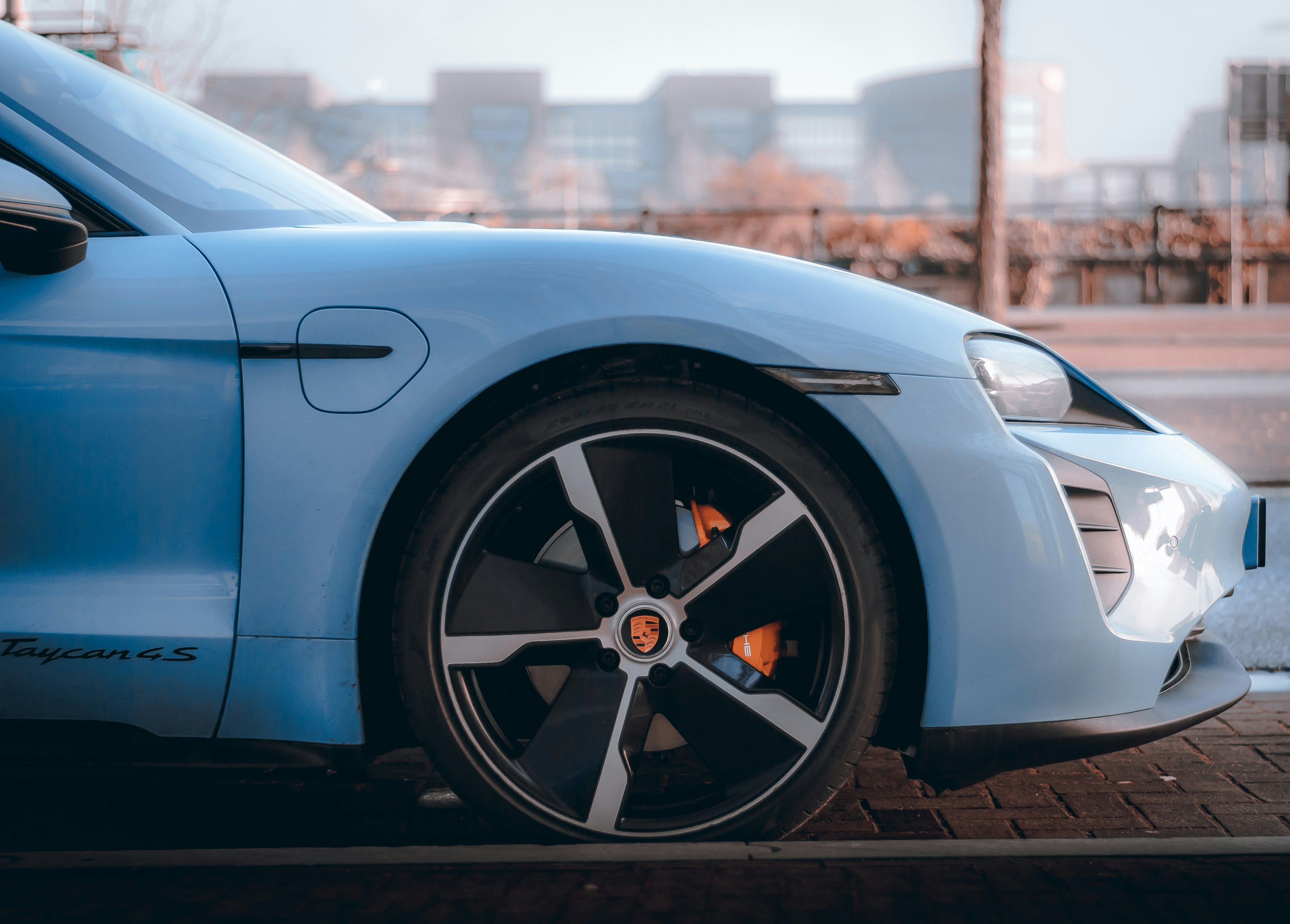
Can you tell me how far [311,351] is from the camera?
1.83 metres

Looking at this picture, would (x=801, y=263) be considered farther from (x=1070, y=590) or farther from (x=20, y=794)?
(x=20, y=794)

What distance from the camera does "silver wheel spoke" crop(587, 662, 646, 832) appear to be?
186 centimetres

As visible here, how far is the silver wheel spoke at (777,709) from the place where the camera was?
1.86m

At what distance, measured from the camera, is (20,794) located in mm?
2398

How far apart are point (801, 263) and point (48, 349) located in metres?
1.34

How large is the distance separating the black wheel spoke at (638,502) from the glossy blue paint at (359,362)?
35cm

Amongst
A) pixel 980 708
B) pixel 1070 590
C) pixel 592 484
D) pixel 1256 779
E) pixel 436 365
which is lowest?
pixel 1256 779

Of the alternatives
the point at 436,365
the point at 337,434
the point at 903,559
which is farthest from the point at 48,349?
the point at 903,559

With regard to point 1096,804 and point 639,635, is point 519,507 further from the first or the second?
point 1096,804

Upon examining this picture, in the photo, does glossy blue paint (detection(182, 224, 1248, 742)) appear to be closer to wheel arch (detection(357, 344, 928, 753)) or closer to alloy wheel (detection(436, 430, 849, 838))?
wheel arch (detection(357, 344, 928, 753))

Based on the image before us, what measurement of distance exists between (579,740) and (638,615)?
0.24 m

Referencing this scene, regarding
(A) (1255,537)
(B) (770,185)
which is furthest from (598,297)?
(B) (770,185)

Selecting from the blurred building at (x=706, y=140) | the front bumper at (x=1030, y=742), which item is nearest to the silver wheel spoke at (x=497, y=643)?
the front bumper at (x=1030, y=742)

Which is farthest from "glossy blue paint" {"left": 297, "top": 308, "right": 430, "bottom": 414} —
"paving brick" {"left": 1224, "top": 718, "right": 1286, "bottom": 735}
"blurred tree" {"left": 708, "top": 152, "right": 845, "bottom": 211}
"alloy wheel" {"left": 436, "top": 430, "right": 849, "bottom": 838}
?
"blurred tree" {"left": 708, "top": 152, "right": 845, "bottom": 211}
